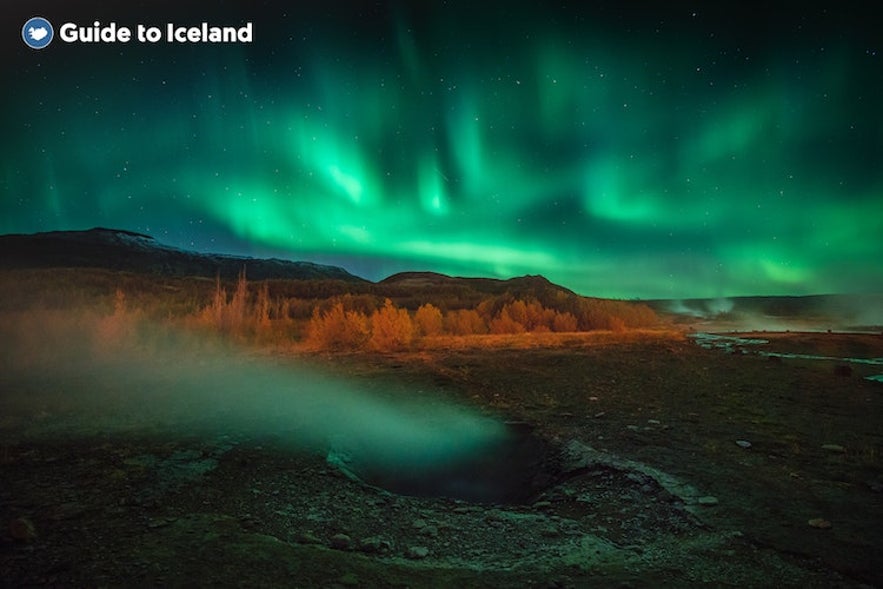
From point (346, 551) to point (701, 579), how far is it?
185cm

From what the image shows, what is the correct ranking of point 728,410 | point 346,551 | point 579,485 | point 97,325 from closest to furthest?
point 346,551
point 579,485
point 728,410
point 97,325

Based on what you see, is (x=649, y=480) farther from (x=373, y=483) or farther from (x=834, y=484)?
(x=373, y=483)

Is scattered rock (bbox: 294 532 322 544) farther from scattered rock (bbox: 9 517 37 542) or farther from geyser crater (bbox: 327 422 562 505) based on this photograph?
scattered rock (bbox: 9 517 37 542)

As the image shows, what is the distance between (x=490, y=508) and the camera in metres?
3.54

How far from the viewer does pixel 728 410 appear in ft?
20.0

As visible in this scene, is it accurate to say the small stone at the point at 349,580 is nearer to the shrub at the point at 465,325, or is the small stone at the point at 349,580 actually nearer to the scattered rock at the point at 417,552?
the scattered rock at the point at 417,552

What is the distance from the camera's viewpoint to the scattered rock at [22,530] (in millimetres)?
2675

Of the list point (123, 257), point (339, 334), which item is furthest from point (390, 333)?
point (123, 257)

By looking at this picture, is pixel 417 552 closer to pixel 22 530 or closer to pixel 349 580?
pixel 349 580

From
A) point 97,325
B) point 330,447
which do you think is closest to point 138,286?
point 97,325

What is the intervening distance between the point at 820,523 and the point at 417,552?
8.05 feet

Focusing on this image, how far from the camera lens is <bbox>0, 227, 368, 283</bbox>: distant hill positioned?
7181cm

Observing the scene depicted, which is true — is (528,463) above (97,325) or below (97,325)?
below

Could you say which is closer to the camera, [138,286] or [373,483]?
[373,483]
